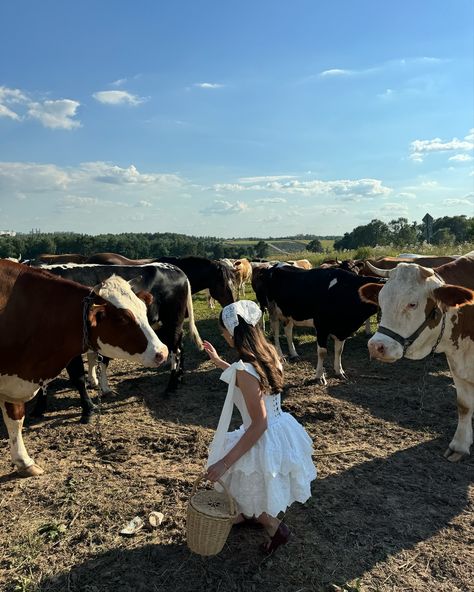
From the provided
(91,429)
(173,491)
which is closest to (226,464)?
(173,491)

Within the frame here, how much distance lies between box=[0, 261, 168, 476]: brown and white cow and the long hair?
4.87ft

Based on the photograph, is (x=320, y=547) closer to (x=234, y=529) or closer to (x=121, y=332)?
(x=234, y=529)

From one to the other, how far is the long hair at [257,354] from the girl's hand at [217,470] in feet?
1.83

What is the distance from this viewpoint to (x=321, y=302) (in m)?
8.07

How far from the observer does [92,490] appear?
162 inches

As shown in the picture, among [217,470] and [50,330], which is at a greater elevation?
[50,330]

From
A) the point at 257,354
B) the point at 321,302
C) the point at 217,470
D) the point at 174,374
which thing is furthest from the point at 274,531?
the point at 321,302

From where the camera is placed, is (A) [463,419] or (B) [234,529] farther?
(A) [463,419]

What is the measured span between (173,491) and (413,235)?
193ft

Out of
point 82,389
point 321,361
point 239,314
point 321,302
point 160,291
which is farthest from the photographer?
point 321,302

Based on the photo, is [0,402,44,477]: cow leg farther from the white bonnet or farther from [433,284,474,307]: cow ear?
[433,284,474,307]: cow ear

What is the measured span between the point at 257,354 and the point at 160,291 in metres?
4.44

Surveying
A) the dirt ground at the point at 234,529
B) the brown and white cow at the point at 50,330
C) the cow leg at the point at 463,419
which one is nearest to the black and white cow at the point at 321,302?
the dirt ground at the point at 234,529

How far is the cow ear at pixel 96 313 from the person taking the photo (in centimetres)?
416
